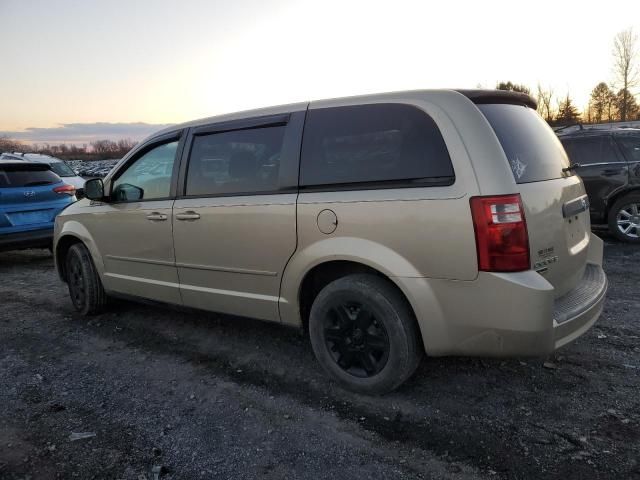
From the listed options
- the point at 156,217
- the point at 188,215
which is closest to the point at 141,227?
the point at 156,217

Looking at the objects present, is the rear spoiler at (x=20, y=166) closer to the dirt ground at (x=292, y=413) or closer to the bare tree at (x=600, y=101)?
the dirt ground at (x=292, y=413)

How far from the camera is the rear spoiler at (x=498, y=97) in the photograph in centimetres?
278

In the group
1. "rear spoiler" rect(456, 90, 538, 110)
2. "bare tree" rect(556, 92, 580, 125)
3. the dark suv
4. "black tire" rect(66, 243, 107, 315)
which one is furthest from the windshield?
"bare tree" rect(556, 92, 580, 125)

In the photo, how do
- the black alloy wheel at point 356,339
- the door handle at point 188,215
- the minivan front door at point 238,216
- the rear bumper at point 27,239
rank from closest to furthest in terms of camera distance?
the black alloy wheel at point 356,339, the minivan front door at point 238,216, the door handle at point 188,215, the rear bumper at point 27,239

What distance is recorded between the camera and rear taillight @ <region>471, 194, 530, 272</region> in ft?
7.93

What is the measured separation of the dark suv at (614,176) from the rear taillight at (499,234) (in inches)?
221

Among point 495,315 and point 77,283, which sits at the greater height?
point 495,315

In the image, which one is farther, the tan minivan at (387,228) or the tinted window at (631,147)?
the tinted window at (631,147)

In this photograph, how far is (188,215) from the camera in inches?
143

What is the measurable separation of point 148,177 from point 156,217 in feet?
1.55

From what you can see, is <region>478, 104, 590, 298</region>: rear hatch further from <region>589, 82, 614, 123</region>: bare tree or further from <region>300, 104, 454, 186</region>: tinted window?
<region>589, 82, 614, 123</region>: bare tree

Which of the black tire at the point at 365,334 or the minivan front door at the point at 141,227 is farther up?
the minivan front door at the point at 141,227

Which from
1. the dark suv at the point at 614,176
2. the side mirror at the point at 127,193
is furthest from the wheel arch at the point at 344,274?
the dark suv at the point at 614,176

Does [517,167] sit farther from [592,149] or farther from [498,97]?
[592,149]
